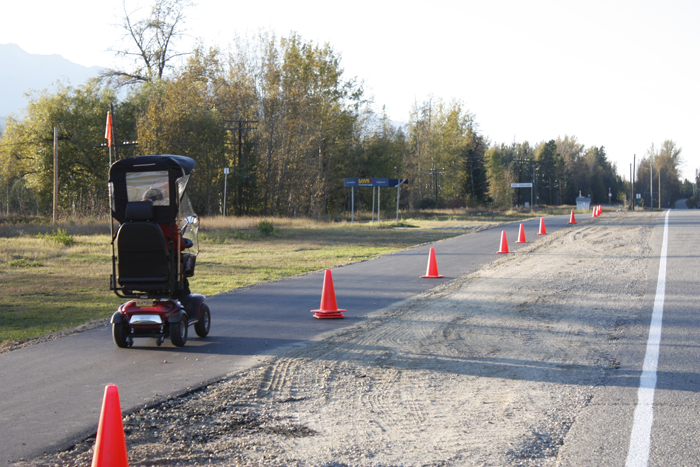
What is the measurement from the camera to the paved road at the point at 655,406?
4.09 meters

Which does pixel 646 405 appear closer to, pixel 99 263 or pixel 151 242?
pixel 151 242

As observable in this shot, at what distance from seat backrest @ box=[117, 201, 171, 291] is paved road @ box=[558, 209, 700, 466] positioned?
4.96 metres

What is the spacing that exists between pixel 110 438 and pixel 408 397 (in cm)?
290

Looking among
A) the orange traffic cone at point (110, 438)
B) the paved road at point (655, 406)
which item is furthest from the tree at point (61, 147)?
the orange traffic cone at point (110, 438)

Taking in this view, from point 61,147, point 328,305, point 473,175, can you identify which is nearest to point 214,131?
point 61,147

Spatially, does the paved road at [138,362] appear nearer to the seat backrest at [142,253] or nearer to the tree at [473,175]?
the seat backrest at [142,253]

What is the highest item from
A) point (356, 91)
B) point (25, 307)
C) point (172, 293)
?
point (356, 91)

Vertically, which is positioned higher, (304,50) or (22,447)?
(304,50)

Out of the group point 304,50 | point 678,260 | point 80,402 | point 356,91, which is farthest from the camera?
point 356,91

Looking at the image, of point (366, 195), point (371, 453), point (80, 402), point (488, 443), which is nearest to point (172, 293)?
point (80, 402)

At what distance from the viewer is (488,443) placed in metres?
4.34

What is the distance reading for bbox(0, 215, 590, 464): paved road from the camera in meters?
4.87

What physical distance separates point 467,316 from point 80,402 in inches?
240

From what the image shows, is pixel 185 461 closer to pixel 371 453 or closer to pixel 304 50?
pixel 371 453
